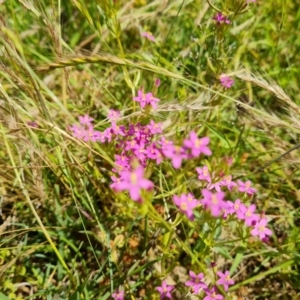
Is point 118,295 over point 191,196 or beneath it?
beneath

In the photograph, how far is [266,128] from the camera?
58.2 inches

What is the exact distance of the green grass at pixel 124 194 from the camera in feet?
4.52

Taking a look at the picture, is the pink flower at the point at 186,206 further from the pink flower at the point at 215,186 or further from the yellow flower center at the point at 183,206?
the pink flower at the point at 215,186

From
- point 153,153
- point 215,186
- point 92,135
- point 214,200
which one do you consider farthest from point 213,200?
point 92,135

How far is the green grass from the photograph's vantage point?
1378 millimetres

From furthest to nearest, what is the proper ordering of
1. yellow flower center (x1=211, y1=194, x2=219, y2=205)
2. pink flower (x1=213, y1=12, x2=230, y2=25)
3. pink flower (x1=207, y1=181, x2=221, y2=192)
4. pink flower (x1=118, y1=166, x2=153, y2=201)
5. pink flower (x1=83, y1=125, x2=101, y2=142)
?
pink flower (x1=213, y1=12, x2=230, y2=25), pink flower (x1=83, y1=125, x2=101, y2=142), pink flower (x1=207, y1=181, x2=221, y2=192), yellow flower center (x1=211, y1=194, x2=219, y2=205), pink flower (x1=118, y1=166, x2=153, y2=201)

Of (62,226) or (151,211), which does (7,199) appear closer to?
(62,226)

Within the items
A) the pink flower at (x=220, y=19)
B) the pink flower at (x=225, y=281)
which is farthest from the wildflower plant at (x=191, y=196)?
the pink flower at (x=220, y=19)

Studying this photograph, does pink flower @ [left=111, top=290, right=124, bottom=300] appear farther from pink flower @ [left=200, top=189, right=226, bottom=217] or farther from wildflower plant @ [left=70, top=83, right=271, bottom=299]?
pink flower @ [left=200, top=189, right=226, bottom=217]

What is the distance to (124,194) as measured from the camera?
4.28 ft

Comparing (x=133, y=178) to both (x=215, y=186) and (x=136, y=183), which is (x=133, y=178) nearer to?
(x=136, y=183)

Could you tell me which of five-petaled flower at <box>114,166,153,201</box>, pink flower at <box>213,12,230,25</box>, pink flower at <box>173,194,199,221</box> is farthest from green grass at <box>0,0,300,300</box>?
five-petaled flower at <box>114,166,153,201</box>

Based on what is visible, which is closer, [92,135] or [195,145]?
[195,145]

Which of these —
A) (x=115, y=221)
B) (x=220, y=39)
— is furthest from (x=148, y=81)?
(x=115, y=221)
